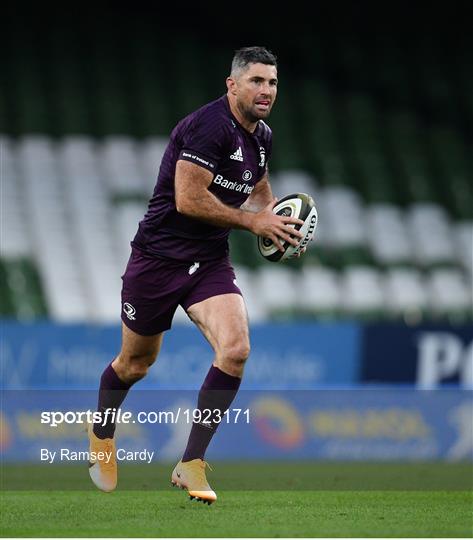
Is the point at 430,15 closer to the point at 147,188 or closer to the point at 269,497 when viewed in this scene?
the point at 147,188

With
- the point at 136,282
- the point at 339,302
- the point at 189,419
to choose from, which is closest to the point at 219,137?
the point at 136,282

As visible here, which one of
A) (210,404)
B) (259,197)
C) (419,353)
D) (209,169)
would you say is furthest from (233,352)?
(419,353)

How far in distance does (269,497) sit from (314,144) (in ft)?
39.3

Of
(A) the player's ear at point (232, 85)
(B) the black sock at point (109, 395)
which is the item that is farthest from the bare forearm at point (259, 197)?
(B) the black sock at point (109, 395)

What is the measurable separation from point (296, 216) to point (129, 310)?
106 cm

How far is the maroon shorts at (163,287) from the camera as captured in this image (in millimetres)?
7074

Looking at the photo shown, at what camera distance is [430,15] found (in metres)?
21.4

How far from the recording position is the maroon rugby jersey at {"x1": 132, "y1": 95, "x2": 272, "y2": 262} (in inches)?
271

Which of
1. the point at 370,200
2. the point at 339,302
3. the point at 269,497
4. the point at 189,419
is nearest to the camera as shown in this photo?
the point at 269,497

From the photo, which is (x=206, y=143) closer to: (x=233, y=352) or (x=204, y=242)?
(x=204, y=242)

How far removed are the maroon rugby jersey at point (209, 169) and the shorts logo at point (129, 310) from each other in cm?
31

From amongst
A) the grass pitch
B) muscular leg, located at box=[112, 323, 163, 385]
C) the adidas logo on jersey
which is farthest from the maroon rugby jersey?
the grass pitch

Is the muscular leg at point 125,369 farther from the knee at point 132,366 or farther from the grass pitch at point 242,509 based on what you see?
the grass pitch at point 242,509

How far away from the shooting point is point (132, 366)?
737cm
